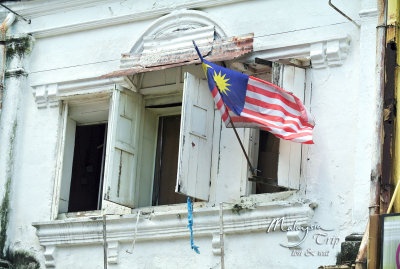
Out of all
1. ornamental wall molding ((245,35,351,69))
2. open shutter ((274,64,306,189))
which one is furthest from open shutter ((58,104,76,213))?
open shutter ((274,64,306,189))

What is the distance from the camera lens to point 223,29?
14969 millimetres

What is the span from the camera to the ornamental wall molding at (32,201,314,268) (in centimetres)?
1378

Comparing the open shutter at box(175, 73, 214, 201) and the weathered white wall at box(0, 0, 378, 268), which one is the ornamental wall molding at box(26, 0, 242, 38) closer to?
the weathered white wall at box(0, 0, 378, 268)

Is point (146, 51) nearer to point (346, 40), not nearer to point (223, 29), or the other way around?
point (223, 29)

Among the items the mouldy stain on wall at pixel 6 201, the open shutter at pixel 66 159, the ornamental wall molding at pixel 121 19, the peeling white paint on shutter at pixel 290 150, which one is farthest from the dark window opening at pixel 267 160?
the mouldy stain on wall at pixel 6 201

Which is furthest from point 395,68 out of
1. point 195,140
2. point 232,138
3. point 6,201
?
point 6,201

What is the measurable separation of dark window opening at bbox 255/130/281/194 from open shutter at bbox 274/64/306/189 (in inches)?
17.7

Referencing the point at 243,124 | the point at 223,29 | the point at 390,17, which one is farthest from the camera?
the point at 223,29

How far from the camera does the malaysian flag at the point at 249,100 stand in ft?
45.6

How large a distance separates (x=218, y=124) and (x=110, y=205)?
5.54 feet

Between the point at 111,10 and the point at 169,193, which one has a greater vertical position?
the point at 111,10

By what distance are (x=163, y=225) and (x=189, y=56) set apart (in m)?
2.08

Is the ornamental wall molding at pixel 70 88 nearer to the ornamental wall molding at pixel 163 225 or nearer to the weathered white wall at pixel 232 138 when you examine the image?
the weathered white wall at pixel 232 138

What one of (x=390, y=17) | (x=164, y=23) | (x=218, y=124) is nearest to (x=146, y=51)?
(x=164, y=23)
